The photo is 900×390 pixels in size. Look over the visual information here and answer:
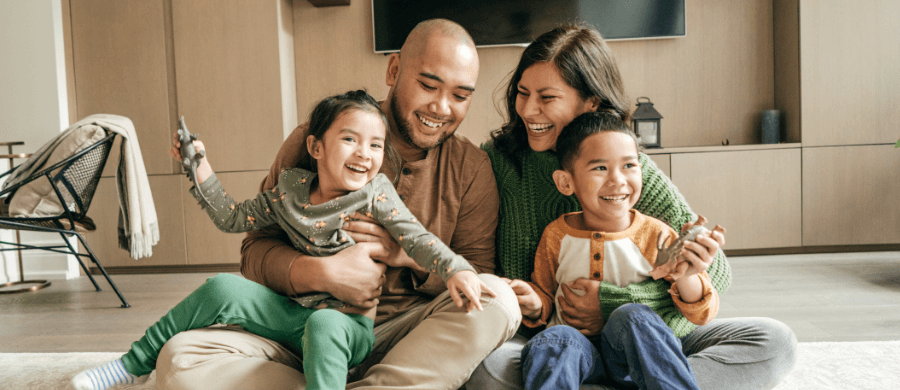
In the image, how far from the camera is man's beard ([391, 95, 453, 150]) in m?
1.38

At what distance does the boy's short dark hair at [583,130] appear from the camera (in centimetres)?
120

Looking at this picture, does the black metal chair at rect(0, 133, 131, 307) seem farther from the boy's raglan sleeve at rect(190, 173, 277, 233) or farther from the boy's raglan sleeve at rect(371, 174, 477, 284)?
the boy's raglan sleeve at rect(371, 174, 477, 284)

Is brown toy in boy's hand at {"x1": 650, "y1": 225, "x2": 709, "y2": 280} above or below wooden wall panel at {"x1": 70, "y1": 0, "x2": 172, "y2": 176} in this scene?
below

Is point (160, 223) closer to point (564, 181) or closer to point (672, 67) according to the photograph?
point (564, 181)

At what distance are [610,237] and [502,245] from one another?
0.30 m

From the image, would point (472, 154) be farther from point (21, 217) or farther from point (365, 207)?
point (21, 217)

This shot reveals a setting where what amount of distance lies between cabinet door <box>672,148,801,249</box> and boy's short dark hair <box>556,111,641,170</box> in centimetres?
239

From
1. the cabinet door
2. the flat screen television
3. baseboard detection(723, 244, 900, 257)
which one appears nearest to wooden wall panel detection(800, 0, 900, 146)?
the cabinet door

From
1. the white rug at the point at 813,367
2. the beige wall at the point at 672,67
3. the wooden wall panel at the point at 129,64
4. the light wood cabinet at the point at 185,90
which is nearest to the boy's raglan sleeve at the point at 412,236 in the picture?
the white rug at the point at 813,367

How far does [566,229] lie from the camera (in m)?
1.23

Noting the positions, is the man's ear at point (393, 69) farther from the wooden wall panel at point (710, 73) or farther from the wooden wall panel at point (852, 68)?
the wooden wall panel at point (852, 68)

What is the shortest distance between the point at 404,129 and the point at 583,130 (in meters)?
0.44

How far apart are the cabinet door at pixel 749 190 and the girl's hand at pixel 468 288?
108 inches

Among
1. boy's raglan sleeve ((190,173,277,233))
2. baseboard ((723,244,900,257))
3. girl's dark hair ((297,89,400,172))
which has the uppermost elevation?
girl's dark hair ((297,89,400,172))
